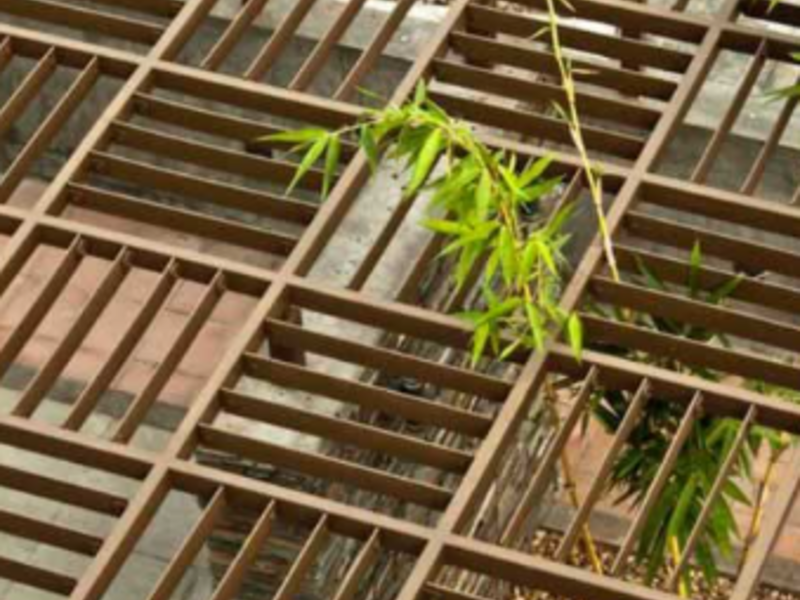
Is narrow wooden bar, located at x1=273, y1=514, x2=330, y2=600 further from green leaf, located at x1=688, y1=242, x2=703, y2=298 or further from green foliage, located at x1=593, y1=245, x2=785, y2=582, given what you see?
green leaf, located at x1=688, y1=242, x2=703, y2=298

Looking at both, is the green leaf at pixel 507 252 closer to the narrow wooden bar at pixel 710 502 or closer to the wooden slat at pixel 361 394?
the wooden slat at pixel 361 394

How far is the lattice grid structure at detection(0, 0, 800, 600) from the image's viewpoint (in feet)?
17.1

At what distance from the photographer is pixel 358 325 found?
5.80m

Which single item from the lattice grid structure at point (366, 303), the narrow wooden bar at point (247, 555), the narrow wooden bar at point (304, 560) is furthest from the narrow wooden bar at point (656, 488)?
the narrow wooden bar at point (247, 555)

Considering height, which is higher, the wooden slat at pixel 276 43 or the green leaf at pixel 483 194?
the wooden slat at pixel 276 43

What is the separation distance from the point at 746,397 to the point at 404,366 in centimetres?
81

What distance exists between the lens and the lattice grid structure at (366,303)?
522 centimetres

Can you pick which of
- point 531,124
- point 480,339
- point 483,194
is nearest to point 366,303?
point 480,339

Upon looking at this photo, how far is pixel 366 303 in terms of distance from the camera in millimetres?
5656

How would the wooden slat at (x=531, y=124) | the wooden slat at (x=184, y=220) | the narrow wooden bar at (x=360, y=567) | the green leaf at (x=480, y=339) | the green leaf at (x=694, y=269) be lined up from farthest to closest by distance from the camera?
the wooden slat at (x=531, y=124)
the wooden slat at (x=184, y=220)
the green leaf at (x=694, y=269)
the green leaf at (x=480, y=339)
the narrow wooden bar at (x=360, y=567)

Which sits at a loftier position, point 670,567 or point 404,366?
point 670,567

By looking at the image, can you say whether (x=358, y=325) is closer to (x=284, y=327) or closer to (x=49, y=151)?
(x=284, y=327)

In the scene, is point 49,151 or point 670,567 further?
point 49,151

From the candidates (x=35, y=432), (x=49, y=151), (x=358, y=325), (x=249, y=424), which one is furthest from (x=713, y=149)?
(x=49, y=151)
